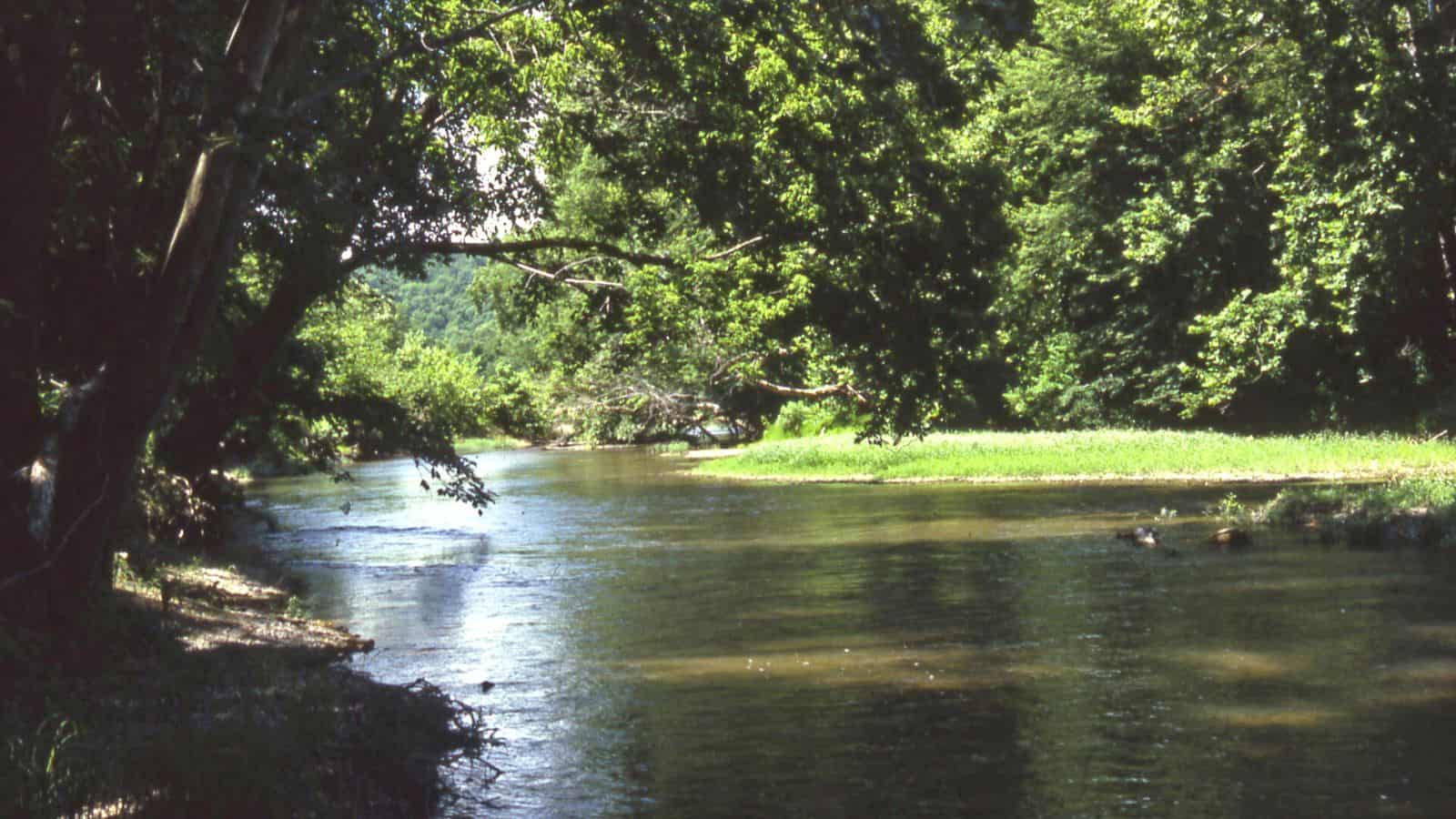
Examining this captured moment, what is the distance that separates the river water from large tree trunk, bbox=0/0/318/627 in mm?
3003

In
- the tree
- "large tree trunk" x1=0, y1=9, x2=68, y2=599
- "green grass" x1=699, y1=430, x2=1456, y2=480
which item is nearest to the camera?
the tree

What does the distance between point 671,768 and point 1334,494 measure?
16918 millimetres

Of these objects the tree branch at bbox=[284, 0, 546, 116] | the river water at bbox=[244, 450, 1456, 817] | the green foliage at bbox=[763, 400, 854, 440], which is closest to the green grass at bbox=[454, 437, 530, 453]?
the green foliage at bbox=[763, 400, 854, 440]

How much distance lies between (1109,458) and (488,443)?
164 ft

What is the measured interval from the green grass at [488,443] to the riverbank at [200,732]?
2459 inches

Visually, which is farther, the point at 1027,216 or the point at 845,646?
the point at 1027,216

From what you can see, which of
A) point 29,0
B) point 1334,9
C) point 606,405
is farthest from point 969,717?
point 606,405

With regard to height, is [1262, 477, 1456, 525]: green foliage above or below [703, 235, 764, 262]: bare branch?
below

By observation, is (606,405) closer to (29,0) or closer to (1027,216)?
(1027,216)

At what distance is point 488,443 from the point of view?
259 feet

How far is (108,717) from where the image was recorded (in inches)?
306

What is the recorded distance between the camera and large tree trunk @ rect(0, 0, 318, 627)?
816 cm

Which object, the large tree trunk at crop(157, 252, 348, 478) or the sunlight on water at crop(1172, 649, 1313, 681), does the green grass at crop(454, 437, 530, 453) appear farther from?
the sunlight on water at crop(1172, 649, 1313, 681)

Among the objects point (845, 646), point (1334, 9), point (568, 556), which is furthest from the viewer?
point (568, 556)
